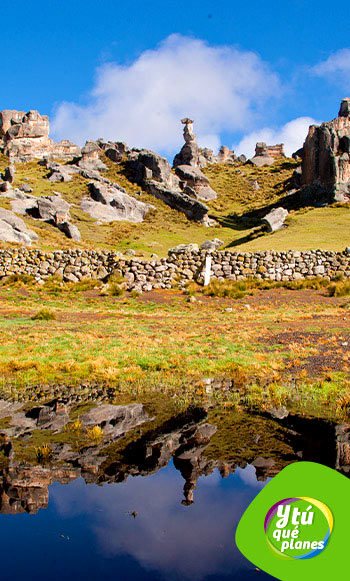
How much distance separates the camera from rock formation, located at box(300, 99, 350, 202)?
5897cm

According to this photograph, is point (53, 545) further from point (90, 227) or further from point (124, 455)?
point (90, 227)

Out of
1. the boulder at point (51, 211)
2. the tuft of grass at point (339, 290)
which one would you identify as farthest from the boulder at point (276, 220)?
the boulder at point (51, 211)

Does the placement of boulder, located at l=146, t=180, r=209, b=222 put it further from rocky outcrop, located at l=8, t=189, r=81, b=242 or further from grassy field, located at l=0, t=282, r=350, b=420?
grassy field, located at l=0, t=282, r=350, b=420

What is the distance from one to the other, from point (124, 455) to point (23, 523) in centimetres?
160

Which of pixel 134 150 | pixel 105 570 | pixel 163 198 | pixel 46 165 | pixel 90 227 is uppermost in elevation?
pixel 134 150

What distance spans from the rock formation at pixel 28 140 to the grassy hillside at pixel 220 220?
6.23 meters

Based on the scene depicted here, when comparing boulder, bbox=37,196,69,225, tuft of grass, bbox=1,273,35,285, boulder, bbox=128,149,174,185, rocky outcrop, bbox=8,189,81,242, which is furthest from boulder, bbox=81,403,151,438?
boulder, bbox=128,149,174,185

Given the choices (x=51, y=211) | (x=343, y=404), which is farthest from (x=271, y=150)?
(x=343, y=404)

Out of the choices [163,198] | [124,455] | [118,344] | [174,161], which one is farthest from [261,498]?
[174,161]

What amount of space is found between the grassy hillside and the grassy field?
18.2 metres

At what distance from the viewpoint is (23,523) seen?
380 centimetres

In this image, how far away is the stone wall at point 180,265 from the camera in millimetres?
28297

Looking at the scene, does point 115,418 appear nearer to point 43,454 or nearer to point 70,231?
point 43,454

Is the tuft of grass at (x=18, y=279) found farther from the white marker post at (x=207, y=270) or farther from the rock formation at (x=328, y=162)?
the rock formation at (x=328, y=162)
